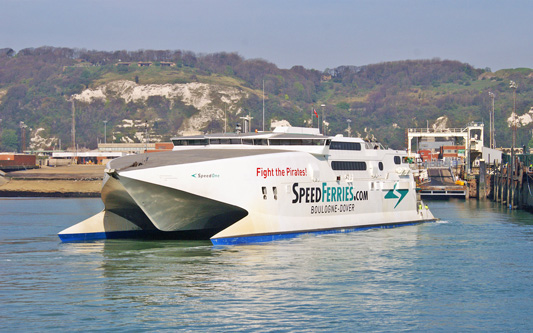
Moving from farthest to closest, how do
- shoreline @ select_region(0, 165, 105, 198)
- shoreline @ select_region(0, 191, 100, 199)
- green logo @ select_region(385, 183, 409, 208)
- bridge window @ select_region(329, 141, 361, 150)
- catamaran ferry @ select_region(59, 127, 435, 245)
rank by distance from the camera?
shoreline @ select_region(0, 165, 105, 198) → shoreline @ select_region(0, 191, 100, 199) → green logo @ select_region(385, 183, 409, 208) → bridge window @ select_region(329, 141, 361, 150) → catamaran ferry @ select_region(59, 127, 435, 245)

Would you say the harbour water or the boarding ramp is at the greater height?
the boarding ramp

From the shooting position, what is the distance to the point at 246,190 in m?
34.6

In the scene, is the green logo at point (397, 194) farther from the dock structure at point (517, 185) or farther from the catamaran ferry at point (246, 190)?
the dock structure at point (517, 185)

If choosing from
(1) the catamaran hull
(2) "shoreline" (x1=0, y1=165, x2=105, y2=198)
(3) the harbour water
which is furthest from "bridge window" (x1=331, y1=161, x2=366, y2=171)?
(2) "shoreline" (x1=0, y1=165, x2=105, y2=198)

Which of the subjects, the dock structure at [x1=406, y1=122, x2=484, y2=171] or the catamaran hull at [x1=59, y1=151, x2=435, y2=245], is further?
the dock structure at [x1=406, y1=122, x2=484, y2=171]

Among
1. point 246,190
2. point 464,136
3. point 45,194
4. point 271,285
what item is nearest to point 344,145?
point 246,190

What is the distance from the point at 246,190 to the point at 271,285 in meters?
9.12

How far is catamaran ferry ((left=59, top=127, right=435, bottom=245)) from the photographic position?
3344 centimetres

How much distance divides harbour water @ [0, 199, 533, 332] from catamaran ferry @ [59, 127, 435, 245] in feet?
3.99

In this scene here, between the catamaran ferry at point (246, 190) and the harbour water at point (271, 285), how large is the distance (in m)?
1.22

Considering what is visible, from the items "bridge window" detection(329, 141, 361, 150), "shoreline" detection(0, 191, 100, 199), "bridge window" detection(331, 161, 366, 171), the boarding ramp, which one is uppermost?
"bridge window" detection(329, 141, 361, 150)

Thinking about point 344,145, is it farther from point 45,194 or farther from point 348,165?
point 45,194

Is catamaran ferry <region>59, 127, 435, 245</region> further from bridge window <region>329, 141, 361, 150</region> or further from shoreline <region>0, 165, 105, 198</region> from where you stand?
shoreline <region>0, 165, 105, 198</region>

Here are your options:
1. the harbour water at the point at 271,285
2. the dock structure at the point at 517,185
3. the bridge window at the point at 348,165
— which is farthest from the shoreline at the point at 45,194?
the bridge window at the point at 348,165
